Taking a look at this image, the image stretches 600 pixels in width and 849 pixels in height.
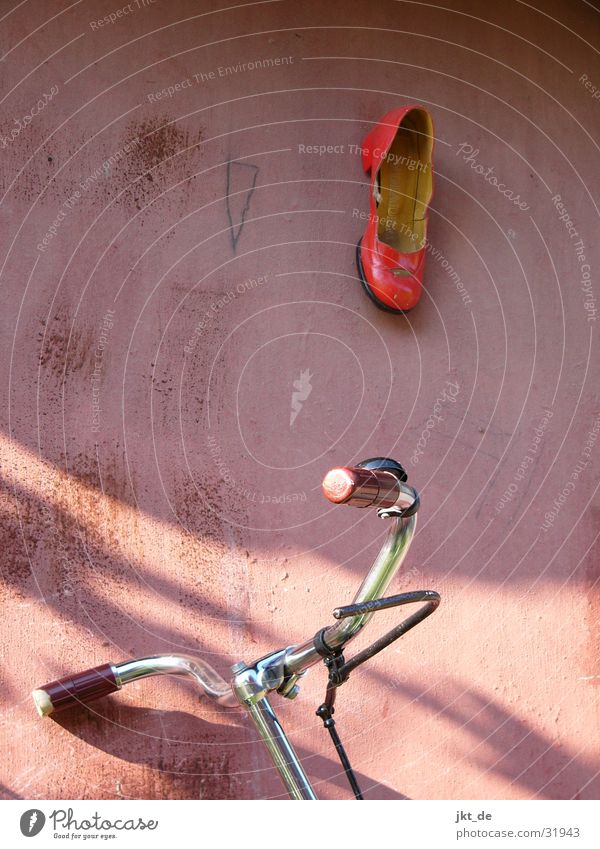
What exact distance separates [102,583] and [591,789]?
1.09 metres

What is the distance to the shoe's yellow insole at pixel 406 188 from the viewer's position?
1.84m

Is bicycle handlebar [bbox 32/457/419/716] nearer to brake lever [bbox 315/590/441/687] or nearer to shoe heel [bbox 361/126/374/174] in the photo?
brake lever [bbox 315/590/441/687]

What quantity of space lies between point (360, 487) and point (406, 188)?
105 cm

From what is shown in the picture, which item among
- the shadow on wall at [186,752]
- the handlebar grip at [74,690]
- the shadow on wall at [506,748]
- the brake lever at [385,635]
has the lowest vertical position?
the shadow on wall at [186,752]

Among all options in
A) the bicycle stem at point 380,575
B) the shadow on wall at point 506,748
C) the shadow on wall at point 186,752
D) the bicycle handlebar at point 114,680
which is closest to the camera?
the bicycle stem at point 380,575

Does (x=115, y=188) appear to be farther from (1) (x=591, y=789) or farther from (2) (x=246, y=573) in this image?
(1) (x=591, y=789)

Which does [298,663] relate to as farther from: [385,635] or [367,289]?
[367,289]

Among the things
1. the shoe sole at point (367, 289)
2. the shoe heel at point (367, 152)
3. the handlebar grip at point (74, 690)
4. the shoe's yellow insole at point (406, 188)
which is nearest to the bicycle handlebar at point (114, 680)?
the handlebar grip at point (74, 690)

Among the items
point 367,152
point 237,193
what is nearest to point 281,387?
point 237,193

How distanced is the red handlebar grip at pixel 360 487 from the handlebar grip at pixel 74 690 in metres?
0.70

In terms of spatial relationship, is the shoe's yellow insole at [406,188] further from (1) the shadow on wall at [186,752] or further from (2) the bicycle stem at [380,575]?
(1) the shadow on wall at [186,752]

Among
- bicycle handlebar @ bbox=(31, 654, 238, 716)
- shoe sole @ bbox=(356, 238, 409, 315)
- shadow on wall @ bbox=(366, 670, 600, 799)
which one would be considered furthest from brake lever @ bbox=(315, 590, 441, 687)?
shoe sole @ bbox=(356, 238, 409, 315)

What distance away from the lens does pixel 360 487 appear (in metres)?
1.00
